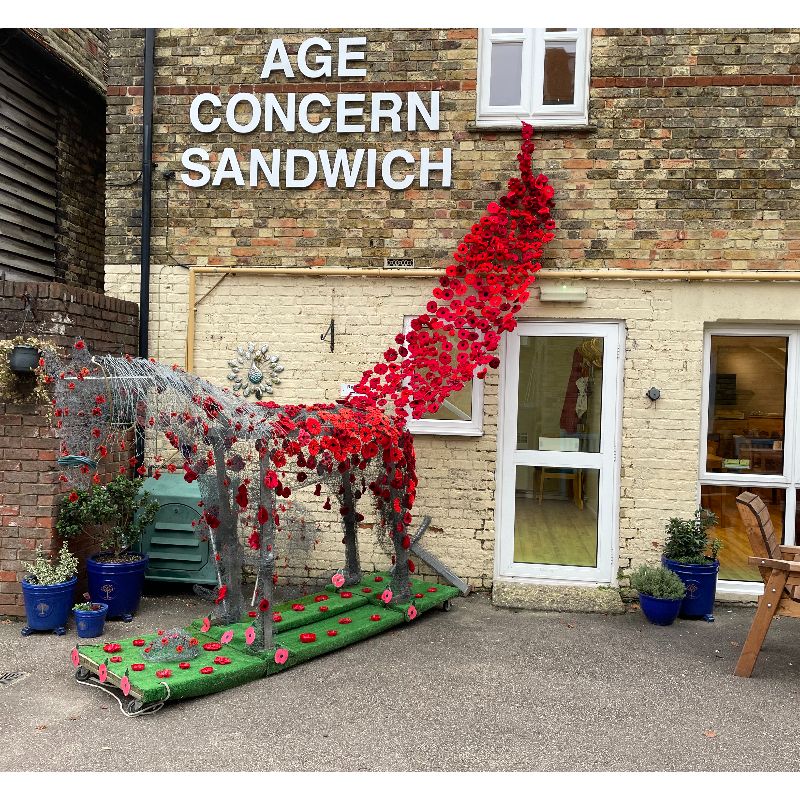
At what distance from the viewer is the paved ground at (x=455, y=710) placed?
3141 millimetres

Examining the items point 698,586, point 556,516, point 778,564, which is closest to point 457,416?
point 556,516

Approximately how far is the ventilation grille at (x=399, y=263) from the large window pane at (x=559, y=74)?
69.9 inches

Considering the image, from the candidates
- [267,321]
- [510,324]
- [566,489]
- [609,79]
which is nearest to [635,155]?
[609,79]

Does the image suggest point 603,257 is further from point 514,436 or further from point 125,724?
point 125,724

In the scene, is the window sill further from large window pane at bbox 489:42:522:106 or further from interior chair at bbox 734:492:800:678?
interior chair at bbox 734:492:800:678

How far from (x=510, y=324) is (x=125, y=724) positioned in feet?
12.4

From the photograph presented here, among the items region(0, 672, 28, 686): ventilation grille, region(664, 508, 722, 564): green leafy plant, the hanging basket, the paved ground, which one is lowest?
region(0, 672, 28, 686): ventilation grille

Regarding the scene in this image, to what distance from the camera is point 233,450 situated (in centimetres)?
423

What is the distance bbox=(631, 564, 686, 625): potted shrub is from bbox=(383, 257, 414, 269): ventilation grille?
122 inches

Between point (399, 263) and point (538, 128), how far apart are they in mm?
1604

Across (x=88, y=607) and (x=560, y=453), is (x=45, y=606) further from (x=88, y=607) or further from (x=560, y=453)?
(x=560, y=453)

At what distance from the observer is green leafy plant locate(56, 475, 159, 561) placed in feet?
16.0

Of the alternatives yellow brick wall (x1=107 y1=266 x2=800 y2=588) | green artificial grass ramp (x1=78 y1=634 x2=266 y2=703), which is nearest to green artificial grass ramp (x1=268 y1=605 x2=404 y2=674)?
green artificial grass ramp (x1=78 y1=634 x2=266 y2=703)

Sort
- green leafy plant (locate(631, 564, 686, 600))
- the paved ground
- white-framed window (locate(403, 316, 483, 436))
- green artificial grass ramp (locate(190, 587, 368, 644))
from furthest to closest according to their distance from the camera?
white-framed window (locate(403, 316, 483, 436))
green leafy plant (locate(631, 564, 686, 600))
green artificial grass ramp (locate(190, 587, 368, 644))
the paved ground
